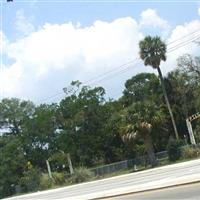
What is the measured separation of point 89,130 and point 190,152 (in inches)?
915

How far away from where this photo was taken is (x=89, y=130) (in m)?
77.6

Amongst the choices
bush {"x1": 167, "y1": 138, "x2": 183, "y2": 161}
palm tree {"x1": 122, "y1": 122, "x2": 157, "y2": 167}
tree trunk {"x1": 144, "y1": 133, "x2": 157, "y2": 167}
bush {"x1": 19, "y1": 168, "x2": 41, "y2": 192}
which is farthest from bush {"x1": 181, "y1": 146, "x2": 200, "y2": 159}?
bush {"x1": 19, "y1": 168, "x2": 41, "y2": 192}

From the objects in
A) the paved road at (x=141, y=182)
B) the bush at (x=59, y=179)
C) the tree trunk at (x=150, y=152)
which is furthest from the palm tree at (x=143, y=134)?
the paved road at (x=141, y=182)

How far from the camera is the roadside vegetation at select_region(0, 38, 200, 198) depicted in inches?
2822

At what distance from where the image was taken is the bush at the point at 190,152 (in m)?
56.0

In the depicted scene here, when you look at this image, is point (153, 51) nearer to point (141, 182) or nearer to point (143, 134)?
point (143, 134)

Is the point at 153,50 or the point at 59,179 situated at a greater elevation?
the point at 153,50

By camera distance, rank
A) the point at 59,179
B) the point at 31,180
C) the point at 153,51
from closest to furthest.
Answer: the point at 59,179 < the point at 153,51 < the point at 31,180

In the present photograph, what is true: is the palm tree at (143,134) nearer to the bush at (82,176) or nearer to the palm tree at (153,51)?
the bush at (82,176)

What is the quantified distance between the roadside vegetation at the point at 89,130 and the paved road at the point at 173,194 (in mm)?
43732

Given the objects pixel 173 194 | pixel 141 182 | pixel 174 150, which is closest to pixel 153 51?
pixel 174 150

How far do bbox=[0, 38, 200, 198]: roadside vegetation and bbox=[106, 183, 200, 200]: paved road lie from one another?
4373cm

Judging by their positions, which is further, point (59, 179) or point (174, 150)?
point (59, 179)

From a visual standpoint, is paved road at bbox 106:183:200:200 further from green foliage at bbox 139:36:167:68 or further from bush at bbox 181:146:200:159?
green foliage at bbox 139:36:167:68
